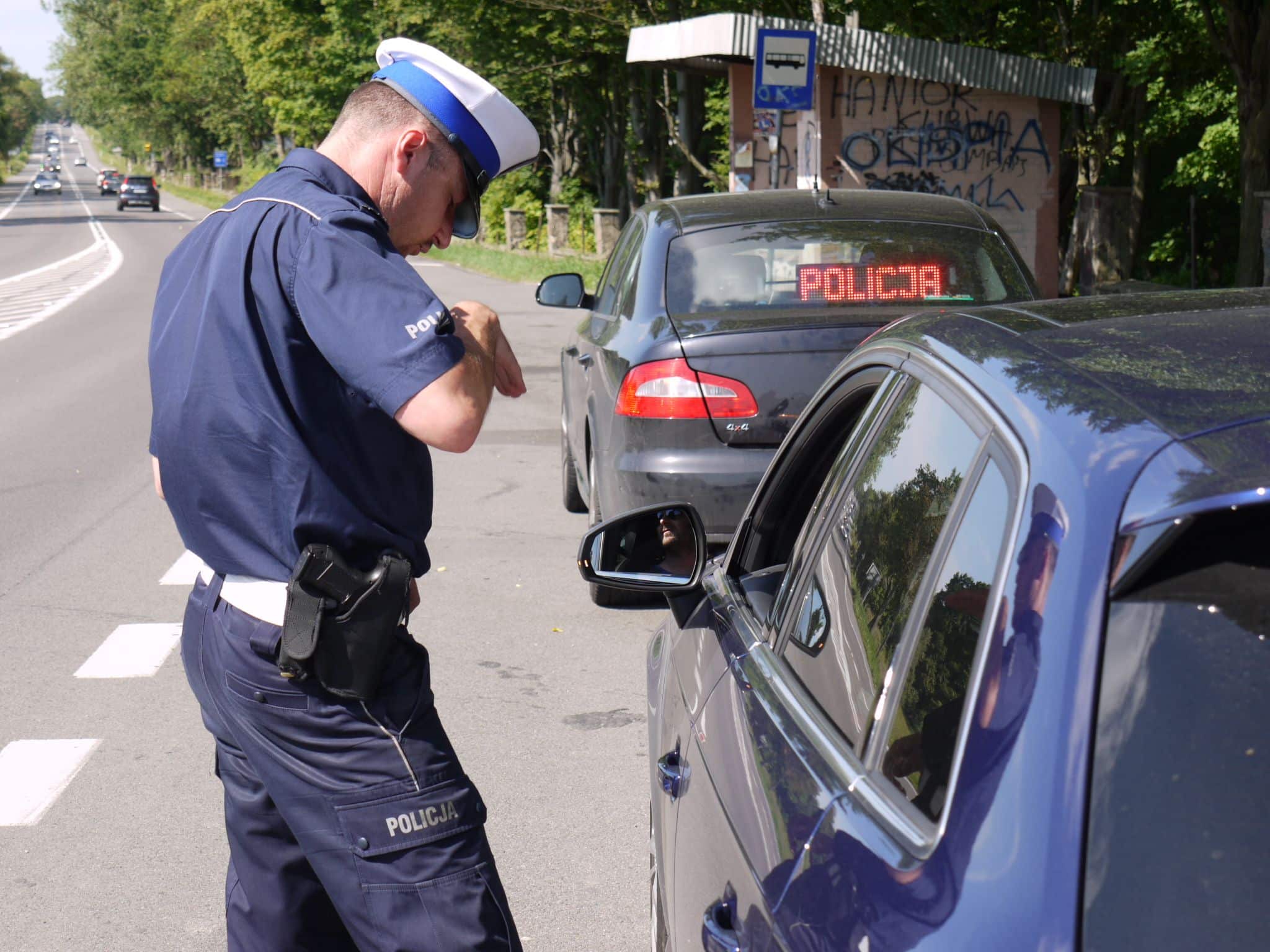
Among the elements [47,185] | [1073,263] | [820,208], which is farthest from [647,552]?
[47,185]

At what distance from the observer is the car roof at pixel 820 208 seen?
629 cm

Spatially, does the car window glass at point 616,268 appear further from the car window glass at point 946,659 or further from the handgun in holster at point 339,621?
the car window glass at point 946,659

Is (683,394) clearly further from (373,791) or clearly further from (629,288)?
(373,791)

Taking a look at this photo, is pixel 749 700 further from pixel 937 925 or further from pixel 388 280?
pixel 937 925

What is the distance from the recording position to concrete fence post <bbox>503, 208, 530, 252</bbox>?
134ft

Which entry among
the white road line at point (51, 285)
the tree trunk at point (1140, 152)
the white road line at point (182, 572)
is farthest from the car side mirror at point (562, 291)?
the tree trunk at point (1140, 152)

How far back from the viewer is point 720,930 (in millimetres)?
1950

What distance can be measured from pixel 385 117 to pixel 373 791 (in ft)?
3.47

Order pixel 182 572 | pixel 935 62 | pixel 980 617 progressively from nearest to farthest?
pixel 980 617 → pixel 182 572 → pixel 935 62

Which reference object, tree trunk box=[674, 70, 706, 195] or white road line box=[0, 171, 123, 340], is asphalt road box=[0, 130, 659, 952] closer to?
white road line box=[0, 171, 123, 340]

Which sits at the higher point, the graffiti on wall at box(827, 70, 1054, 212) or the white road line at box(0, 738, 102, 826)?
the graffiti on wall at box(827, 70, 1054, 212)

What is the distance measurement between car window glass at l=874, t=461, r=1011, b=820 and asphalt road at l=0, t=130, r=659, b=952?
213cm

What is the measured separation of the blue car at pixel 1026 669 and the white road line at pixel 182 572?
212 inches

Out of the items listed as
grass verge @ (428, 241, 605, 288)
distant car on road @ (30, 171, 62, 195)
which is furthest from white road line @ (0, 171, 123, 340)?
distant car on road @ (30, 171, 62, 195)
